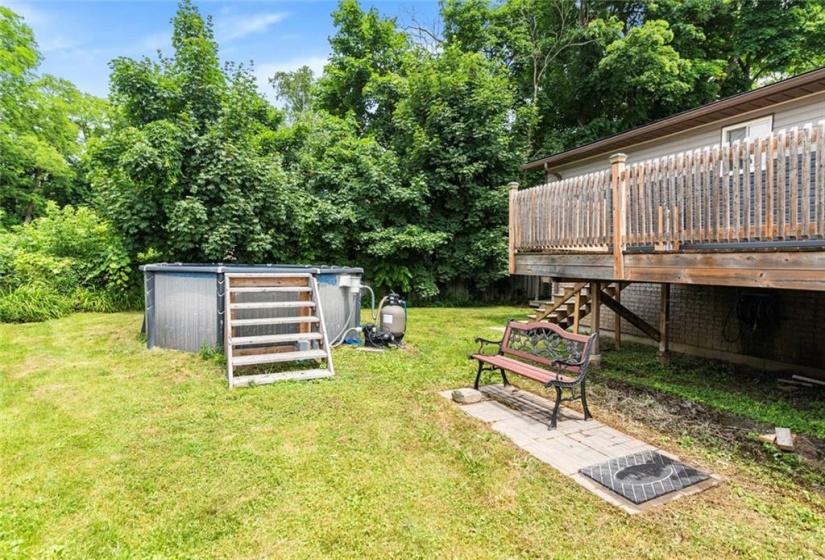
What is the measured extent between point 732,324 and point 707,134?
3.39 m

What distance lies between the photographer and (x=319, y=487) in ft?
9.24

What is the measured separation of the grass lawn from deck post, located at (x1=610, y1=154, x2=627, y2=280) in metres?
1.56

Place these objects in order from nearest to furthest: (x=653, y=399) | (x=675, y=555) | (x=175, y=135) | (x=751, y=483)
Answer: (x=675, y=555) < (x=751, y=483) < (x=653, y=399) < (x=175, y=135)

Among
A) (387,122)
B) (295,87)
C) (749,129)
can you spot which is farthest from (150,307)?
(295,87)

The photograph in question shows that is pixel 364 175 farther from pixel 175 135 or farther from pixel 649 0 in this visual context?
pixel 649 0

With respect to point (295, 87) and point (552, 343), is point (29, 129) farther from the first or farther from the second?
point (552, 343)

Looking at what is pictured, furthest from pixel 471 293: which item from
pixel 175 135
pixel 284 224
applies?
pixel 175 135

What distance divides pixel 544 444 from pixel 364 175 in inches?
432

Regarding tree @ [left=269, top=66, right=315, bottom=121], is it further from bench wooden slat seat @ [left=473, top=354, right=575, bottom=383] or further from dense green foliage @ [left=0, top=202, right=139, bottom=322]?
bench wooden slat seat @ [left=473, top=354, right=575, bottom=383]

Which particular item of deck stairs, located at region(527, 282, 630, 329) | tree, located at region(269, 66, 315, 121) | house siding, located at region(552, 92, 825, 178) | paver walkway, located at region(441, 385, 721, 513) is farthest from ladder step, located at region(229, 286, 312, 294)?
tree, located at region(269, 66, 315, 121)

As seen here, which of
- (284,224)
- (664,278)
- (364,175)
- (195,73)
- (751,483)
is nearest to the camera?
(751,483)

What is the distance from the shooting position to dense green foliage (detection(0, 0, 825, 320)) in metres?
10.5

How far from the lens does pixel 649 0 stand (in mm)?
15656

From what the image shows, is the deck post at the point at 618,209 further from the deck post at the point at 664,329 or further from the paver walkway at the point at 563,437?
the deck post at the point at 664,329
